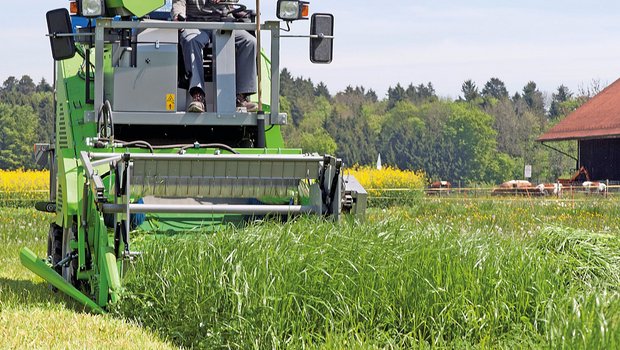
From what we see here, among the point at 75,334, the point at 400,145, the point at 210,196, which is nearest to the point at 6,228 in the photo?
the point at 210,196

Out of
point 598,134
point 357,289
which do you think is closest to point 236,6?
point 357,289

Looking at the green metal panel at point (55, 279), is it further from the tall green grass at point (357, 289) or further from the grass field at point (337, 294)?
the tall green grass at point (357, 289)

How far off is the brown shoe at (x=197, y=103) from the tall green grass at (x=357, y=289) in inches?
77.8

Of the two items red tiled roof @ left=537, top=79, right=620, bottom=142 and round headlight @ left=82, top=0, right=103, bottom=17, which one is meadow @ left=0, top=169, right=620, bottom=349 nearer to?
round headlight @ left=82, top=0, right=103, bottom=17

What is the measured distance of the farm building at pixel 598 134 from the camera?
47625 millimetres

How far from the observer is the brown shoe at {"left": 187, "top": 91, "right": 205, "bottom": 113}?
974 cm

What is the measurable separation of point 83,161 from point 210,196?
107cm

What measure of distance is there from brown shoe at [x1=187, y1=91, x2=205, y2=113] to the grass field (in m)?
1.83

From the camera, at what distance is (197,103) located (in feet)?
32.0

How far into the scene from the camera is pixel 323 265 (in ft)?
23.3

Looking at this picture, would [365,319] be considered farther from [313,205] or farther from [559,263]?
[313,205]

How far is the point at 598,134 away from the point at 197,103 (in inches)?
1548

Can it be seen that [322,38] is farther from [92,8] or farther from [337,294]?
[337,294]

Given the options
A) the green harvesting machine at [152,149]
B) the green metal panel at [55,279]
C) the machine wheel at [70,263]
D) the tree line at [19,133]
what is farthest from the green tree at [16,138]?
the green metal panel at [55,279]
